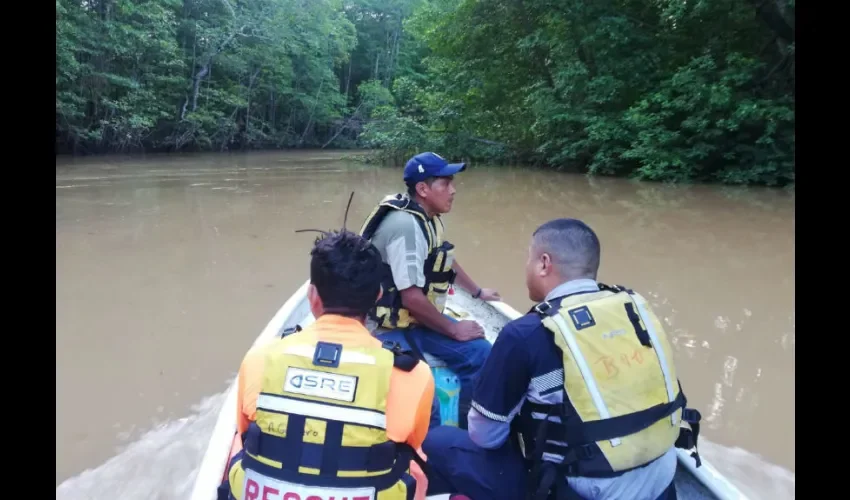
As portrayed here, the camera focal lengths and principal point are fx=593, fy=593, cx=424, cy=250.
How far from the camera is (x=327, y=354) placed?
1.40 meters

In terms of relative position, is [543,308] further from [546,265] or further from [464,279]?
[464,279]

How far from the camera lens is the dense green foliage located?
40.7 ft

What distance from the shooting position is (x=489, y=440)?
1675 millimetres

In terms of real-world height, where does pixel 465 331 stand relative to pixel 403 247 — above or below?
below

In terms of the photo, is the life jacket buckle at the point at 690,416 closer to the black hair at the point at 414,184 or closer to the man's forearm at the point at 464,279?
the black hair at the point at 414,184

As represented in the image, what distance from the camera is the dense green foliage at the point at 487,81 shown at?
1240 centimetres

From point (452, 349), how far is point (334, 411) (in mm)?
1248

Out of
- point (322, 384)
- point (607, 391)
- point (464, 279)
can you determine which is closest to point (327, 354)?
point (322, 384)

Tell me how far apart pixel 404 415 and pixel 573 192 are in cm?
1118

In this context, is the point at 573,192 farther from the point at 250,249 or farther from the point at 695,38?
the point at 250,249

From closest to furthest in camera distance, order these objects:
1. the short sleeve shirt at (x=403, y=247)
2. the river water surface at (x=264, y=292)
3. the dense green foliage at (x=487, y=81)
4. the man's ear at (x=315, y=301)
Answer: the man's ear at (x=315, y=301) < the short sleeve shirt at (x=403, y=247) < the river water surface at (x=264, y=292) < the dense green foliage at (x=487, y=81)

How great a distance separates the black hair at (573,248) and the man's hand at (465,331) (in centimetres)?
92

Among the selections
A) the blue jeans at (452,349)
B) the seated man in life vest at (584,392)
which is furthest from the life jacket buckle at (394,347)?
the blue jeans at (452,349)

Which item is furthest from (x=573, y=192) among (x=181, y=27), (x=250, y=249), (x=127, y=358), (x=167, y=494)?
(x=181, y=27)
